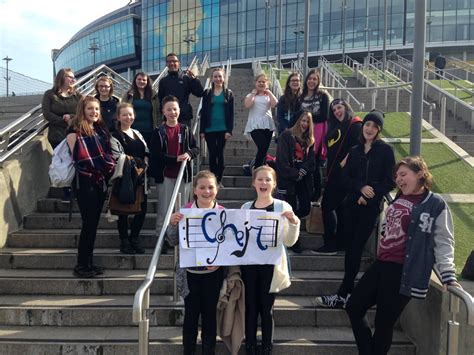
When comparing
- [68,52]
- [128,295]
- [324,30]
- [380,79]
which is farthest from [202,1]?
[128,295]

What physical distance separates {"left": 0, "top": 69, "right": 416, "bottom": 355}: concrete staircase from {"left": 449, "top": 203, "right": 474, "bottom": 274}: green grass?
1069 mm

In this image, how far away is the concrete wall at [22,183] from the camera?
6.09 m

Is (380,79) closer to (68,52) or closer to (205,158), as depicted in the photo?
(205,158)

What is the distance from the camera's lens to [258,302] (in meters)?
4.10

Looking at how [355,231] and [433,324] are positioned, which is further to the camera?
[355,231]

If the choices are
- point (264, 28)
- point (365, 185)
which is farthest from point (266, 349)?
point (264, 28)

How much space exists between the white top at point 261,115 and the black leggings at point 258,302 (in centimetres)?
329

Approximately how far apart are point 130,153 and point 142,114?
122cm

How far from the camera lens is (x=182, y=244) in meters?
4.00

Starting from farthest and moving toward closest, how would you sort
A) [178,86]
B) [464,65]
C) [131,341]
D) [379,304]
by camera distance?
[464,65] < [178,86] < [131,341] < [379,304]

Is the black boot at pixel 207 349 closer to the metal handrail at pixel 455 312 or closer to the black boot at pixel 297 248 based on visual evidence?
the metal handrail at pixel 455 312

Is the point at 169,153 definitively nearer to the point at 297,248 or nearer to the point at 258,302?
the point at 297,248

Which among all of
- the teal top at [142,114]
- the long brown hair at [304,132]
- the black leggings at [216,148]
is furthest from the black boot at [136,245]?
the long brown hair at [304,132]

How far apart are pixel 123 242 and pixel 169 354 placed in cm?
181
